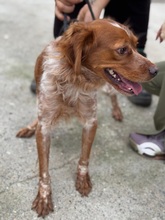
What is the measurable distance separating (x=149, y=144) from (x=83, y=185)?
0.82 m

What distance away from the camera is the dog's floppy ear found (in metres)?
2.18

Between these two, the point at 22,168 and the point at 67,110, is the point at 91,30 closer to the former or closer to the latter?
the point at 67,110

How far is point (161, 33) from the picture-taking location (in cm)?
289

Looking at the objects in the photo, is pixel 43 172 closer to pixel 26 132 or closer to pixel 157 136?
pixel 26 132

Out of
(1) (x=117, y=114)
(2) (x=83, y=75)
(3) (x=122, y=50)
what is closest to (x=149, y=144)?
(1) (x=117, y=114)

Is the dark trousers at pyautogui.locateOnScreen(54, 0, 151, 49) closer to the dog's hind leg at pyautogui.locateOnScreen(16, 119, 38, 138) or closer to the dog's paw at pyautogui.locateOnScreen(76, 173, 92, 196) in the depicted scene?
the dog's hind leg at pyautogui.locateOnScreen(16, 119, 38, 138)

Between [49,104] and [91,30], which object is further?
[49,104]

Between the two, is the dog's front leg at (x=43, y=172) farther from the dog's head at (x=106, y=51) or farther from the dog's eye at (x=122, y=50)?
the dog's eye at (x=122, y=50)

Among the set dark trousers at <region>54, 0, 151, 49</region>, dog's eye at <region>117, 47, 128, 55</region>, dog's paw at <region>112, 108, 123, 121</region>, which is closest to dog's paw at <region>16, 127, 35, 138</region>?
dog's paw at <region>112, 108, 123, 121</region>

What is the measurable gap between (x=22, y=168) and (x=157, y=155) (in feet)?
4.07

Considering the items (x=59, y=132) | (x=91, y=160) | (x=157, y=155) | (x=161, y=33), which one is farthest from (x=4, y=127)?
(x=161, y=33)

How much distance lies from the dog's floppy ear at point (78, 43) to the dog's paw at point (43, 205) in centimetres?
99

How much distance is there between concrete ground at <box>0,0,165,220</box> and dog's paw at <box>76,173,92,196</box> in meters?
0.05

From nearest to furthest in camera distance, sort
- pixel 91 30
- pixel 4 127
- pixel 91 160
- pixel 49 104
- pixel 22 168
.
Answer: pixel 91 30 < pixel 49 104 < pixel 22 168 < pixel 91 160 < pixel 4 127
